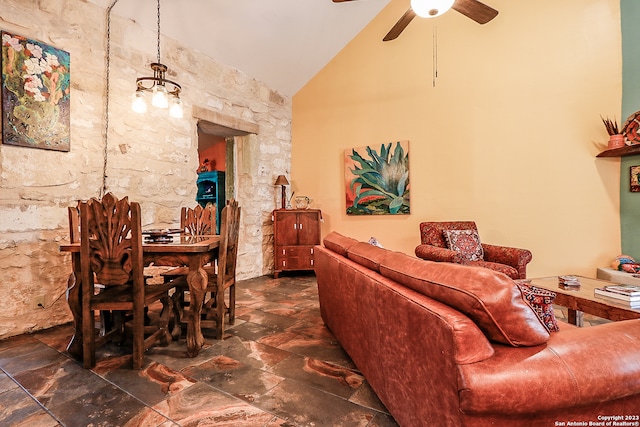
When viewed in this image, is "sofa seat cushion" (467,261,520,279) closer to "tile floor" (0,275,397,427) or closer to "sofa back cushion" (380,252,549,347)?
"tile floor" (0,275,397,427)

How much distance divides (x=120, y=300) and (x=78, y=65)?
7.48ft

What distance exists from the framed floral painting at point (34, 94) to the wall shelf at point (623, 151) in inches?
209

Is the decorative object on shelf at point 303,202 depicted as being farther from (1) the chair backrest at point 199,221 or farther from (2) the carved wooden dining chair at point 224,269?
(2) the carved wooden dining chair at point 224,269

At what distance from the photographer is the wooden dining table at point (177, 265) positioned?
6.63 feet

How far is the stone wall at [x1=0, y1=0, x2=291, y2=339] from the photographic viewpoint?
2.51 m

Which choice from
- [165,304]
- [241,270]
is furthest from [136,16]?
[241,270]

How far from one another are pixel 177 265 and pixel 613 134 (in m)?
4.38

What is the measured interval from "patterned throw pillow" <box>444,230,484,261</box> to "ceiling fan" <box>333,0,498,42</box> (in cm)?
210

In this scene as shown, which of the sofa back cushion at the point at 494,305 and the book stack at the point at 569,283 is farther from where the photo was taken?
the book stack at the point at 569,283

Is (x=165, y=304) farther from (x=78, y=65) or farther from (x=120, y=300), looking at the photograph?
(x=78, y=65)

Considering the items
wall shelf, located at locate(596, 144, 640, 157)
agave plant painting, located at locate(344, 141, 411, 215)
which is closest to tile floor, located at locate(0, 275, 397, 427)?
agave plant painting, located at locate(344, 141, 411, 215)

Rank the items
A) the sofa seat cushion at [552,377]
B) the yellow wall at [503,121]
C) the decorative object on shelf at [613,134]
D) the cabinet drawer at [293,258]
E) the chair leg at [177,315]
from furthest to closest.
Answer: the cabinet drawer at [293,258]
the yellow wall at [503,121]
the decorative object on shelf at [613,134]
the chair leg at [177,315]
the sofa seat cushion at [552,377]

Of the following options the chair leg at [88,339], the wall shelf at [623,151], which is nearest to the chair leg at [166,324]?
the chair leg at [88,339]

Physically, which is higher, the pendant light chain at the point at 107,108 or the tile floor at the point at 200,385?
the pendant light chain at the point at 107,108
